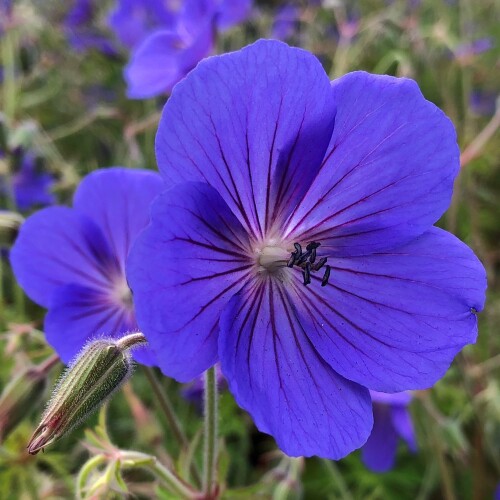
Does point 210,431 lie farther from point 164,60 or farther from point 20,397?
point 164,60

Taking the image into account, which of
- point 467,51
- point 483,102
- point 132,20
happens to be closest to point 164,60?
point 132,20

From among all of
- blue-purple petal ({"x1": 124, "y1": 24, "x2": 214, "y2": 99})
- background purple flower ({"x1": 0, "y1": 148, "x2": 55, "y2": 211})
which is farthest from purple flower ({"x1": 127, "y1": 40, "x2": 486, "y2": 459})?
background purple flower ({"x1": 0, "y1": 148, "x2": 55, "y2": 211})

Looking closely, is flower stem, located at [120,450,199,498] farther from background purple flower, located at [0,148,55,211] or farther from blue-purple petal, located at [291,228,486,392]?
background purple flower, located at [0,148,55,211]

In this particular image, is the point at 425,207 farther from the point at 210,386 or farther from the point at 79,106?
the point at 79,106

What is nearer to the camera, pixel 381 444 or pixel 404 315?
pixel 404 315

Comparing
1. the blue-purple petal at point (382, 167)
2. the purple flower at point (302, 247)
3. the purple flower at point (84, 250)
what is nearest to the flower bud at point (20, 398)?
the purple flower at point (84, 250)

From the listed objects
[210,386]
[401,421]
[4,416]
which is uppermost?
[210,386]

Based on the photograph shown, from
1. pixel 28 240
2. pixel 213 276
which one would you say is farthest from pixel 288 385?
pixel 28 240
